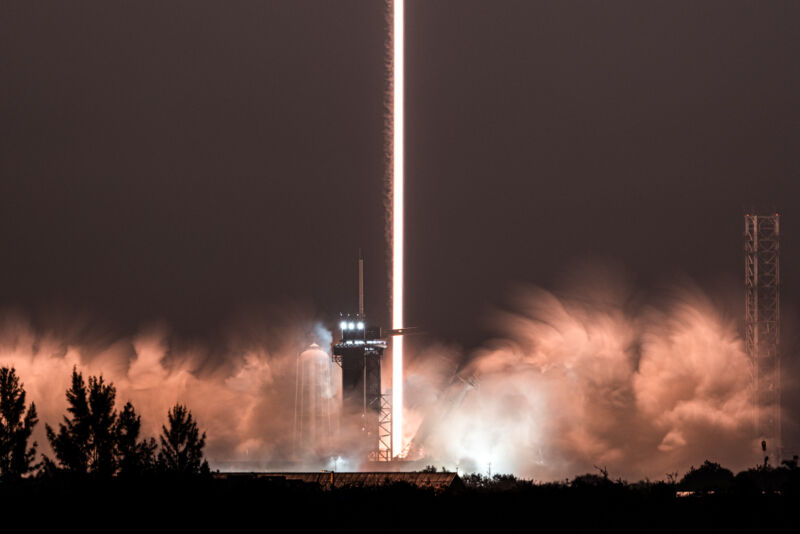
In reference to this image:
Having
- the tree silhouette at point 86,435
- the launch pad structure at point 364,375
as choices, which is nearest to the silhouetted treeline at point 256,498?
the tree silhouette at point 86,435

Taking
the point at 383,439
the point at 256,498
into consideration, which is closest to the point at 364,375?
the point at 383,439

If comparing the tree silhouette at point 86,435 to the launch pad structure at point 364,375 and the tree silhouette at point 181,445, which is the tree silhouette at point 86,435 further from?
the launch pad structure at point 364,375

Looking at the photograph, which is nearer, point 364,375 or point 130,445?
point 130,445

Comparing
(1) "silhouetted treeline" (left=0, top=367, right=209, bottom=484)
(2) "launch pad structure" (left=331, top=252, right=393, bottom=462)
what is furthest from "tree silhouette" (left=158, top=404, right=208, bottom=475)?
(2) "launch pad structure" (left=331, top=252, right=393, bottom=462)

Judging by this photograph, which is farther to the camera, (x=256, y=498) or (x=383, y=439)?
(x=383, y=439)

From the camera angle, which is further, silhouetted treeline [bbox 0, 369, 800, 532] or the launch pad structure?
the launch pad structure

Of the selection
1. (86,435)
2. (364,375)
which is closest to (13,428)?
(86,435)

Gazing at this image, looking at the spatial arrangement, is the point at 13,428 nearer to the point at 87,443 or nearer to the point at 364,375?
the point at 87,443

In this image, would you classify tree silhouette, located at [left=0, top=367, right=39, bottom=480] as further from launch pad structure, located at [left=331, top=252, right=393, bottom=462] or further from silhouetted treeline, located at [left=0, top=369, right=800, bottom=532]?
launch pad structure, located at [left=331, top=252, right=393, bottom=462]

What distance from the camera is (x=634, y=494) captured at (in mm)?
85500

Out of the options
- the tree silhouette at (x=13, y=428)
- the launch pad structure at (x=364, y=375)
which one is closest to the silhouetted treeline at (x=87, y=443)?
the tree silhouette at (x=13, y=428)

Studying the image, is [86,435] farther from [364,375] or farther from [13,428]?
[364,375]

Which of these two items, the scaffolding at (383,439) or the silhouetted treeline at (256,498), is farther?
the scaffolding at (383,439)

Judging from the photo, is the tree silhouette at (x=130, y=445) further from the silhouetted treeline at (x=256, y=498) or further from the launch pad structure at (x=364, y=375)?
the launch pad structure at (x=364, y=375)
